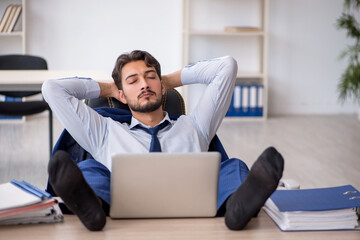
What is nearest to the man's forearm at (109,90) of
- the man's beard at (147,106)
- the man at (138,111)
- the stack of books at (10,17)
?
the man at (138,111)

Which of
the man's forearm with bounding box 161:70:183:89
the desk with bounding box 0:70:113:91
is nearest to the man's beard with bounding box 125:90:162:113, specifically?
the man's forearm with bounding box 161:70:183:89

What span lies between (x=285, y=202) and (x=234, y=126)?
417 cm

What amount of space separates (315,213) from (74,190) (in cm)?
61

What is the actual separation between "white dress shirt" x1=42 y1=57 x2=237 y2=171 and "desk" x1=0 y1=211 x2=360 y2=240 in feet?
1.75

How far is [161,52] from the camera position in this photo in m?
6.10

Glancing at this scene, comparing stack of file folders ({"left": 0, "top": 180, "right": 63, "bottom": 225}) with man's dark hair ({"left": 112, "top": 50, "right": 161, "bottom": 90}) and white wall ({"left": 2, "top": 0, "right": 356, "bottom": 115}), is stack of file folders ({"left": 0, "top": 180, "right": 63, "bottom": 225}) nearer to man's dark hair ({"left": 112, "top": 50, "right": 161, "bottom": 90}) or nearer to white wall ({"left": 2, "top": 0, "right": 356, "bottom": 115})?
man's dark hair ({"left": 112, "top": 50, "right": 161, "bottom": 90})

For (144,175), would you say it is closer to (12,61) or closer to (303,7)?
(12,61)

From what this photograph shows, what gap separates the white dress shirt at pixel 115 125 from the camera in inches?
78.9

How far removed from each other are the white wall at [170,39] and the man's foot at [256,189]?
15.4 ft

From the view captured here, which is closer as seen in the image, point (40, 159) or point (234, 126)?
point (40, 159)

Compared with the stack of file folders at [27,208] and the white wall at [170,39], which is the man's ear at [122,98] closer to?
the stack of file folders at [27,208]

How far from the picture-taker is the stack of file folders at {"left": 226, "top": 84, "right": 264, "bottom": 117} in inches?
235

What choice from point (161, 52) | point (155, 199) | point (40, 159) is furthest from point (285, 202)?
point (161, 52)

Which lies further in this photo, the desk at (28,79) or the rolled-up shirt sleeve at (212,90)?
the desk at (28,79)
